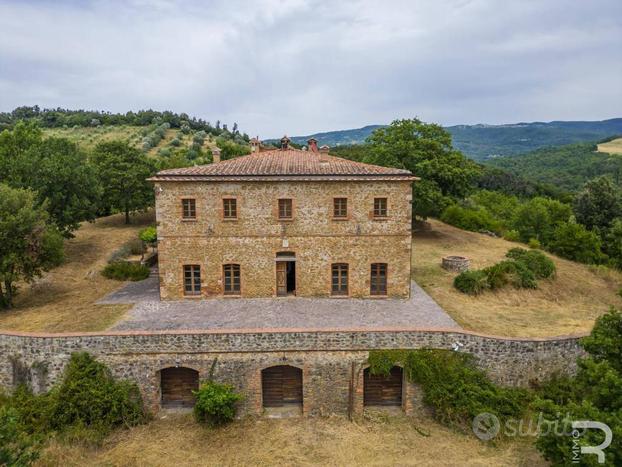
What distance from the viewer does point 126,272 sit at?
26172 millimetres

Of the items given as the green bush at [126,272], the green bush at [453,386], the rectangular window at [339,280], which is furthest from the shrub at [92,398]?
the rectangular window at [339,280]

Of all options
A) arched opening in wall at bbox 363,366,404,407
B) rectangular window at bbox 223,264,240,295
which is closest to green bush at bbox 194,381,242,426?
arched opening in wall at bbox 363,366,404,407

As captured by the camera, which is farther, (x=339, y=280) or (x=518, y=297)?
(x=518, y=297)

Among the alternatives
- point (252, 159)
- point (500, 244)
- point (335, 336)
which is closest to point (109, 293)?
point (252, 159)

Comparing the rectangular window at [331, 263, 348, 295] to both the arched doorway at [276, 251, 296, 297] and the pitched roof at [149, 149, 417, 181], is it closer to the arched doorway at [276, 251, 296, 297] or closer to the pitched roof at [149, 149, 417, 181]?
the arched doorway at [276, 251, 296, 297]

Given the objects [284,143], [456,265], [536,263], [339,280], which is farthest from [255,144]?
[536,263]

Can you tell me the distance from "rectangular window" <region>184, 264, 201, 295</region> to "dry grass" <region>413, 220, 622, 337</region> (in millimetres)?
12714

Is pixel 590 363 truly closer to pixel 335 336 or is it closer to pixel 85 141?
pixel 335 336

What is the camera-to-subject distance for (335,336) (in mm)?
16641

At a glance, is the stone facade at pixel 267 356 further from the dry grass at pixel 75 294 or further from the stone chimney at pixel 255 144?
the stone chimney at pixel 255 144

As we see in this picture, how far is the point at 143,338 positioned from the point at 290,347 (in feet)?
19.1

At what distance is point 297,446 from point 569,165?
12264cm

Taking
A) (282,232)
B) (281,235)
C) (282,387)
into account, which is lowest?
(282,387)

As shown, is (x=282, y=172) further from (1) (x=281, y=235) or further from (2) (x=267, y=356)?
(2) (x=267, y=356)
